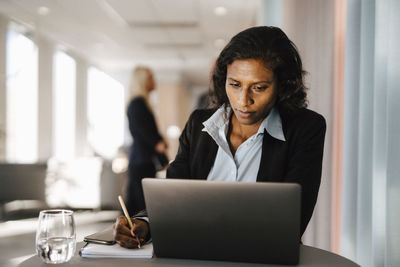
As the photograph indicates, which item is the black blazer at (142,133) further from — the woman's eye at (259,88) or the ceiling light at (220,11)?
the ceiling light at (220,11)

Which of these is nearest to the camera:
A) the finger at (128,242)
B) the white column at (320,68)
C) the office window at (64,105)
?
the finger at (128,242)

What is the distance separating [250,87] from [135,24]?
19.1ft

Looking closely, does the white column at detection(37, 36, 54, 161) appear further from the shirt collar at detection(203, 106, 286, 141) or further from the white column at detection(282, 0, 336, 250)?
the shirt collar at detection(203, 106, 286, 141)

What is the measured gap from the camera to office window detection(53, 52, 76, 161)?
7.94 metres

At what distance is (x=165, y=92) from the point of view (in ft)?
39.6

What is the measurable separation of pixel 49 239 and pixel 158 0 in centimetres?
505

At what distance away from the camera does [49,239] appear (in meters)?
0.99

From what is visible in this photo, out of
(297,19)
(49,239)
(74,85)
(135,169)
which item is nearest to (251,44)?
(49,239)

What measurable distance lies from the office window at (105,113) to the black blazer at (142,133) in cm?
547

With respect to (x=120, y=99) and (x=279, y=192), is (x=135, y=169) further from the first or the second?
(x=120, y=99)

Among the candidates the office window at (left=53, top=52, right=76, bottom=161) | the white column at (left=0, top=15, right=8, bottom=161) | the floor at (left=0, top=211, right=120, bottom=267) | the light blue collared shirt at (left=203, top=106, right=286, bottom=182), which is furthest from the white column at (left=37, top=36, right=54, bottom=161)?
the light blue collared shirt at (left=203, top=106, right=286, bottom=182)

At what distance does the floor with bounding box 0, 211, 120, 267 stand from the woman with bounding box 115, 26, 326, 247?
2.45 m

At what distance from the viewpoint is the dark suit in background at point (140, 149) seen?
3.85m

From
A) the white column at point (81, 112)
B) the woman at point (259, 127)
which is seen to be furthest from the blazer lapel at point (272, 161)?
the white column at point (81, 112)
